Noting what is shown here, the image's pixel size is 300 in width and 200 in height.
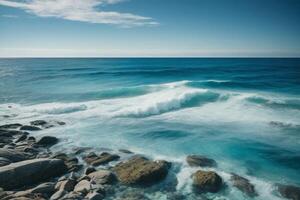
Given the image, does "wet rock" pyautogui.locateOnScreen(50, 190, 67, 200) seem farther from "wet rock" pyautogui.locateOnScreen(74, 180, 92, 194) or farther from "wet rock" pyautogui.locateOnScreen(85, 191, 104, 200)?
"wet rock" pyautogui.locateOnScreen(85, 191, 104, 200)

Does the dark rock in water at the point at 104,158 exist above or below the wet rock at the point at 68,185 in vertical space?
below

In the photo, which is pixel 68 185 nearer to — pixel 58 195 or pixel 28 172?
Answer: pixel 58 195

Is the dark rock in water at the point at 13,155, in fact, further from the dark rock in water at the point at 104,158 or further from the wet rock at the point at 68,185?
the wet rock at the point at 68,185

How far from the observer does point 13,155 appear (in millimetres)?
11656

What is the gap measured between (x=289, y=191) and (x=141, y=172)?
5533 millimetres

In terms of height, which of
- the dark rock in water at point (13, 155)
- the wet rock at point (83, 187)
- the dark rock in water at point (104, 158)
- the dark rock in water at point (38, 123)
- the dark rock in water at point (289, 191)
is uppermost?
the dark rock in water at point (13, 155)

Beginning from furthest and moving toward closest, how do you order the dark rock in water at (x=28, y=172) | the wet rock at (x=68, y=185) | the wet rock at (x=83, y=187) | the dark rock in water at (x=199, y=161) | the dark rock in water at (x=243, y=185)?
the dark rock in water at (x=199, y=161) < the dark rock in water at (x=28, y=172) < the dark rock in water at (x=243, y=185) < the wet rock at (x=68, y=185) < the wet rock at (x=83, y=187)

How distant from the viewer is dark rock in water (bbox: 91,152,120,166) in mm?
11711

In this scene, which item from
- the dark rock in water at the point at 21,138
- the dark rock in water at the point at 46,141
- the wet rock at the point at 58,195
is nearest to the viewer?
the wet rock at the point at 58,195

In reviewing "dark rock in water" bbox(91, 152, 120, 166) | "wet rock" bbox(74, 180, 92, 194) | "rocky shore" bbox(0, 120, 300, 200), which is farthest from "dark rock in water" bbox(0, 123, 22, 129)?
"wet rock" bbox(74, 180, 92, 194)

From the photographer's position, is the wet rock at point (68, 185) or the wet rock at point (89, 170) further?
the wet rock at point (89, 170)

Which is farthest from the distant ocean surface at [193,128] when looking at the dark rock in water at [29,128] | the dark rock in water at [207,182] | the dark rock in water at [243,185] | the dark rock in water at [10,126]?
the dark rock in water at [10,126]

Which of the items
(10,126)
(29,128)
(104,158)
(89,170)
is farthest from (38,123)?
(89,170)

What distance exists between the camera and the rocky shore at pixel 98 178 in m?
8.91
